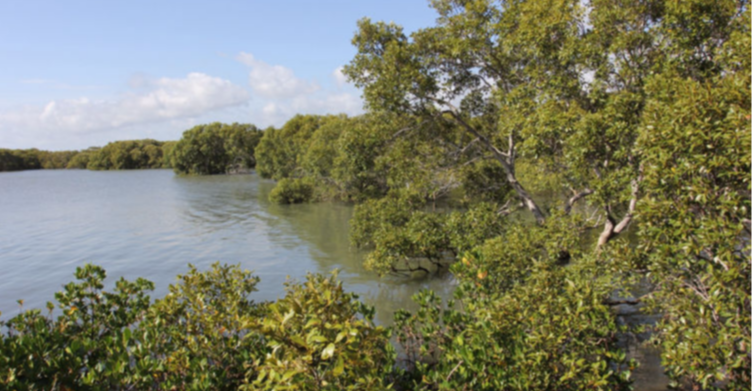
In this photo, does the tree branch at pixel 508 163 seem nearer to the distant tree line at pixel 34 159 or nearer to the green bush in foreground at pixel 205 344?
the green bush in foreground at pixel 205 344

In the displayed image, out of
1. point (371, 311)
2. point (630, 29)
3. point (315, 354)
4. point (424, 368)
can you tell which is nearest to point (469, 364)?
point (424, 368)

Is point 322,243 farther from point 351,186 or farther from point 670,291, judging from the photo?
point 670,291

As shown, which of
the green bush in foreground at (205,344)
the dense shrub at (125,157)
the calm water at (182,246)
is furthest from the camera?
the dense shrub at (125,157)

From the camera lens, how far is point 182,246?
2338 cm

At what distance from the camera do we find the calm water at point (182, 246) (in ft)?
51.2

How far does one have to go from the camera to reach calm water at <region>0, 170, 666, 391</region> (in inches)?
615

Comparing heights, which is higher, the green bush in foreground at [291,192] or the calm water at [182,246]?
the green bush in foreground at [291,192]

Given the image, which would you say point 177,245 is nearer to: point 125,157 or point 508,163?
point 508,163

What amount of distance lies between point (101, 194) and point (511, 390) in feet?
185

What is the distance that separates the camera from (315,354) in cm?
353

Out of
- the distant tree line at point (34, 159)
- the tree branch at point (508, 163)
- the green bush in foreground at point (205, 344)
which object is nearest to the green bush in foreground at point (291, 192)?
the tree branch at point (508, 163)

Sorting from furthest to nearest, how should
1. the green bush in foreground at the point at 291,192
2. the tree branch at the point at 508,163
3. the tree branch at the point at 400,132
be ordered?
the green bush in foreground at the point at 291,192 → the tree branch at the point at 508,163 → the tree branch at the point at 400,132

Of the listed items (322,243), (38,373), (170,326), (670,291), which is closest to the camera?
(38,373)

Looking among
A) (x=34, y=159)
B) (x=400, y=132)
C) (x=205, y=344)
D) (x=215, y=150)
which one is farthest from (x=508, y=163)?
(x=34, y=159)
